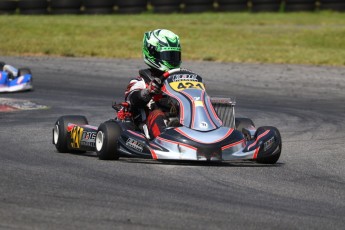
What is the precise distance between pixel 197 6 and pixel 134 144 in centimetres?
2603

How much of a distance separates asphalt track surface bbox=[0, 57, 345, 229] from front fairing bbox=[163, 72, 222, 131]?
1.23 ft

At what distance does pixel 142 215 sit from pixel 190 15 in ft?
92.4

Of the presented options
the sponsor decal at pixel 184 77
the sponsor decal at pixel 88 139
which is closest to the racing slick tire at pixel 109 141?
the sponsor decal at pixel 88 139

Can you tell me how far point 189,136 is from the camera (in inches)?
337

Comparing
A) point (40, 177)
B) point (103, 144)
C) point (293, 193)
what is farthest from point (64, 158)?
point (293, 193)

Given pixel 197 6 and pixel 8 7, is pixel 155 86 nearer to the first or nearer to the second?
pixel 8 7

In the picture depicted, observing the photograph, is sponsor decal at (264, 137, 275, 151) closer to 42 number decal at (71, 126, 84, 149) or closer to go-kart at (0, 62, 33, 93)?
42 number decal at (71, 126, 84, 149)

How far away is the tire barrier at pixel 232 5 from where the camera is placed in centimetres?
3438

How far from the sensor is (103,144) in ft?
29.0

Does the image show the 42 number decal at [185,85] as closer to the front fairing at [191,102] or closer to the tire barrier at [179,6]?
the front fairing at [191,102]

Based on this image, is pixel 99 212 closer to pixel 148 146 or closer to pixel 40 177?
pixel 40 177

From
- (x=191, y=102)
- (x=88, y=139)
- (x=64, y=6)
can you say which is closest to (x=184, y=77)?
(x=191, y=102)

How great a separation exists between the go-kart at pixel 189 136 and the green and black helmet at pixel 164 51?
29cm

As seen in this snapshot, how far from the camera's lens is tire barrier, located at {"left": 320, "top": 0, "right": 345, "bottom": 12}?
33.6 meters
